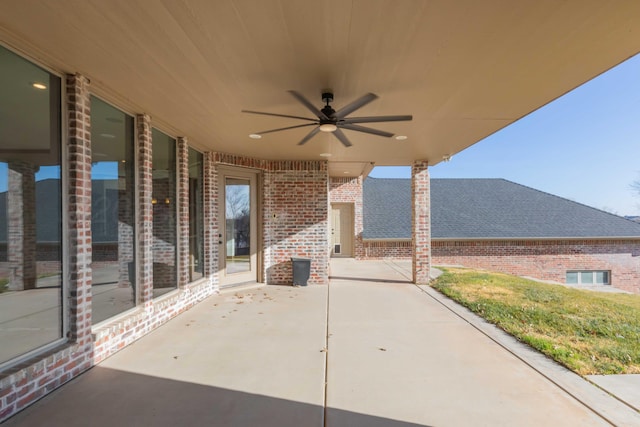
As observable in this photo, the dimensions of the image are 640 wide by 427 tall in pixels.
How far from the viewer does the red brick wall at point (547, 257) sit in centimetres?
1313

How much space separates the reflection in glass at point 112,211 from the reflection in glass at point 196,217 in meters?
1.58

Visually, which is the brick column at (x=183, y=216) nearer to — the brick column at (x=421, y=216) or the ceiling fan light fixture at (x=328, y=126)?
the ceiling fan light fixture at (x=328, y=126)

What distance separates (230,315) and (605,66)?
17.2ft

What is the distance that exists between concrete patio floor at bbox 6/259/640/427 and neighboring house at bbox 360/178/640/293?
8.64 metres

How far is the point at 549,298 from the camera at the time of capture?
609 cm

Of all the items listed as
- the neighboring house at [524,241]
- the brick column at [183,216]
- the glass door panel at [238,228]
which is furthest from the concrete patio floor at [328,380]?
the neighboring house at [524,241]

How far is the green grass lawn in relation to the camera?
331cm

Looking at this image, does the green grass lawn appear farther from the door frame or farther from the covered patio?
the door frame

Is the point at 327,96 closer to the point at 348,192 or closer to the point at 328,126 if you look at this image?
the point at 328,126

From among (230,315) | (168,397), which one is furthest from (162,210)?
(168,397)

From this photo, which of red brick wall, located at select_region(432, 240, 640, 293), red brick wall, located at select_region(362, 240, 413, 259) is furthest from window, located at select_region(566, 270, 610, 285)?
red brick wall, located at select_region(362, 240, 413, 259)

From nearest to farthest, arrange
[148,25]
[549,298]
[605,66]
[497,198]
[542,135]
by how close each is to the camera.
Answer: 1. [148,25]
2. [605,66]
3. [549,298]
4. [497,198]
5. [542,135]

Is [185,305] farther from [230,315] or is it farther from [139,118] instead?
[139,118]

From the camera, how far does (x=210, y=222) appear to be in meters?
6.40
